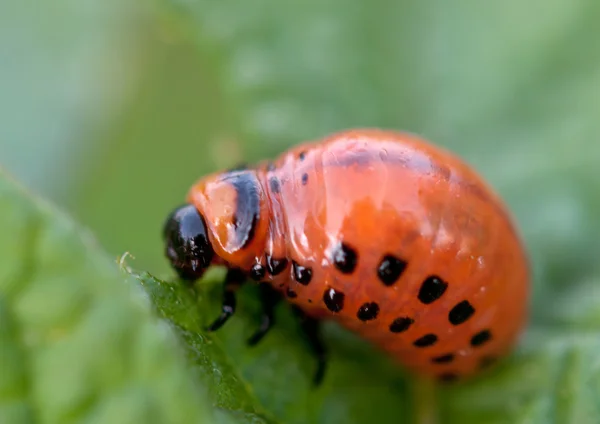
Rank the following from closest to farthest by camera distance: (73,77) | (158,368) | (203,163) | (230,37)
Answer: (158,368)
(230,37)
(203,163)
(73,77)

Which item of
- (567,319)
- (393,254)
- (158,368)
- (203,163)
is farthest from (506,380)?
(203,163)

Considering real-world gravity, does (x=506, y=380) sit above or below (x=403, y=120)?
below

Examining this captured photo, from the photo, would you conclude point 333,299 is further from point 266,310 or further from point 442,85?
point 442,85

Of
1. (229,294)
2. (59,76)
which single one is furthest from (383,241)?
(59,76)

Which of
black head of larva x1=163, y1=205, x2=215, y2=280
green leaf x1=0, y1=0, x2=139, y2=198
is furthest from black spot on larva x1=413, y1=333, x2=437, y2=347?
green leaf x1=0, y1=0, x2=139, y2=198

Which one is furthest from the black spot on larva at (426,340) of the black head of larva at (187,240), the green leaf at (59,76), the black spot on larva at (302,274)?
the green leaf at (59,76)

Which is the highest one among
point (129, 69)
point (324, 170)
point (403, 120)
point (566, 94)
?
point (129, 69)

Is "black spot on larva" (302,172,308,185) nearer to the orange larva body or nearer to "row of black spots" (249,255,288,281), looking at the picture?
the orange larva body

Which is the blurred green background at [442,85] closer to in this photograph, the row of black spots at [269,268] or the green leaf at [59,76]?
the row of black spots at [269,268]

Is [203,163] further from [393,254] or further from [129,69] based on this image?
[393,254]
